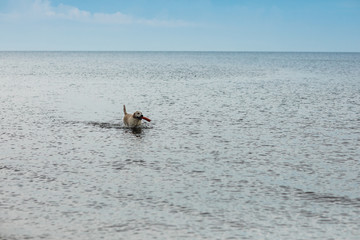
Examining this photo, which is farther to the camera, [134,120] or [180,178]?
[134,120]

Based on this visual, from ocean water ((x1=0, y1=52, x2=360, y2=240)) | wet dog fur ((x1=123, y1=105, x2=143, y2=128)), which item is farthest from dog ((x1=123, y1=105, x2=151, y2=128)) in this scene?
ocean water ((x1=0, y1=52, x2=360, y2=240))

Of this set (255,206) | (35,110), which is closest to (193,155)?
(255,206)

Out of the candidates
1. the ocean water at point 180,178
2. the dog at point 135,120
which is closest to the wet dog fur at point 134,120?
the dog at point 135,120

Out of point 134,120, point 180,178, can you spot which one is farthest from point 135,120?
point 180,178

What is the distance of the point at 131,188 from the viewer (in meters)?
12.9

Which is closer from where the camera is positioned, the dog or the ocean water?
the ocean water

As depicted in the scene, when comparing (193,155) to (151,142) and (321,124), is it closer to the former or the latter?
(151,142)

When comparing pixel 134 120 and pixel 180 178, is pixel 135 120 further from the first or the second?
pixel 180 178

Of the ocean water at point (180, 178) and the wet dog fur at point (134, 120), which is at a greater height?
the wet dog fur at point (134, 120)

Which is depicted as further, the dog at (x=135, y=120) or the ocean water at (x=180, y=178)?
the dog at (x=135, y=120)

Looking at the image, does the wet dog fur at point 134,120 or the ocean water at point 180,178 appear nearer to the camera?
the ocean water at point 180,178

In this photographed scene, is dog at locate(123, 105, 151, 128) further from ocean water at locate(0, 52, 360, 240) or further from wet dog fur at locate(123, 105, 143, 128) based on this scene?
ocean water at locate(0, 52, 360, 240)

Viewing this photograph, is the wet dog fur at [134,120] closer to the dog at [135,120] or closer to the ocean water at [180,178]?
the dog at [135,120]

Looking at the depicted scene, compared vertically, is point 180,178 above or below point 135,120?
below
